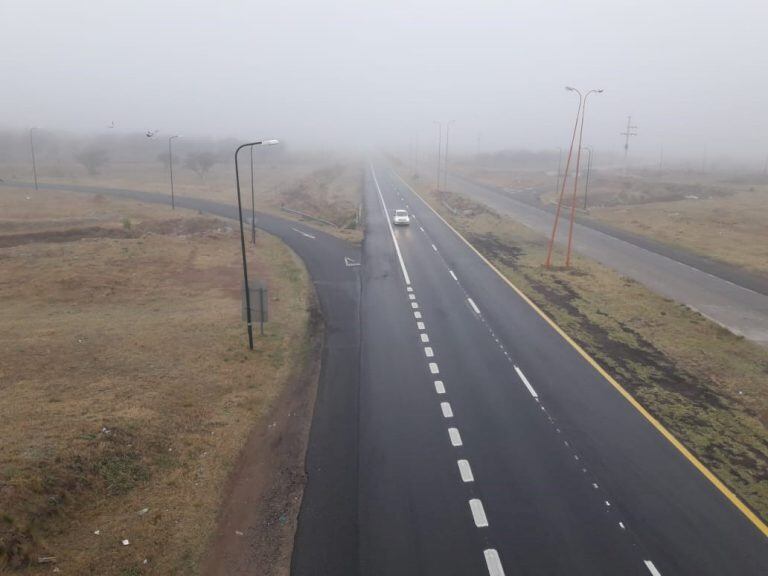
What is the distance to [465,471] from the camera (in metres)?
14.6

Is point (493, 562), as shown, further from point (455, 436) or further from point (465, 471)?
point (455, 436)

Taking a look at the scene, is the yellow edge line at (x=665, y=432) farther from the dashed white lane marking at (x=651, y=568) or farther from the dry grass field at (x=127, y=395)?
the dry grass field at (x=127, y=395)

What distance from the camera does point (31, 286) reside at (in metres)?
31.3

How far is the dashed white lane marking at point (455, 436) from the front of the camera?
52.3 ft

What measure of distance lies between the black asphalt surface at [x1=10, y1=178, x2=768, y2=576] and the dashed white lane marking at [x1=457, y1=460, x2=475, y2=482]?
2.4 inches

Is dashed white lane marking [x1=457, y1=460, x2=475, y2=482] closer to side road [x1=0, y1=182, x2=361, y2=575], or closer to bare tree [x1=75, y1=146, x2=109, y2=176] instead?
side road [x1=0, y1=182, x2=361, y2=575]

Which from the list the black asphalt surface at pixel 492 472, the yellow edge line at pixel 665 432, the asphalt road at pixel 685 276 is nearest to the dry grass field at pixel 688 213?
the asphalt road at pixel 685 276

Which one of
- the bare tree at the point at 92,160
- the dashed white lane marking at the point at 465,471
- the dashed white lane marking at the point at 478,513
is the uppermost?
the bare tree at the point at 92,160

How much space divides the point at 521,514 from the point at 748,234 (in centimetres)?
5407

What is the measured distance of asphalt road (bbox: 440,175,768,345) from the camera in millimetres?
29047

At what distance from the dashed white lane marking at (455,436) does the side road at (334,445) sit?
292 centimetres

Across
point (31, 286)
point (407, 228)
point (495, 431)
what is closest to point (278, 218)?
point (407, 228)

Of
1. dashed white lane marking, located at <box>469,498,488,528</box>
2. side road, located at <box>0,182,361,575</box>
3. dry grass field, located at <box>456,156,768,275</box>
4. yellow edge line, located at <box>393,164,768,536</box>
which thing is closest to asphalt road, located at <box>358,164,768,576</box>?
dashed white lane marking, located at <box>469,498,488,528</box>

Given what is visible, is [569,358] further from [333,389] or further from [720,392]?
[333,389]
